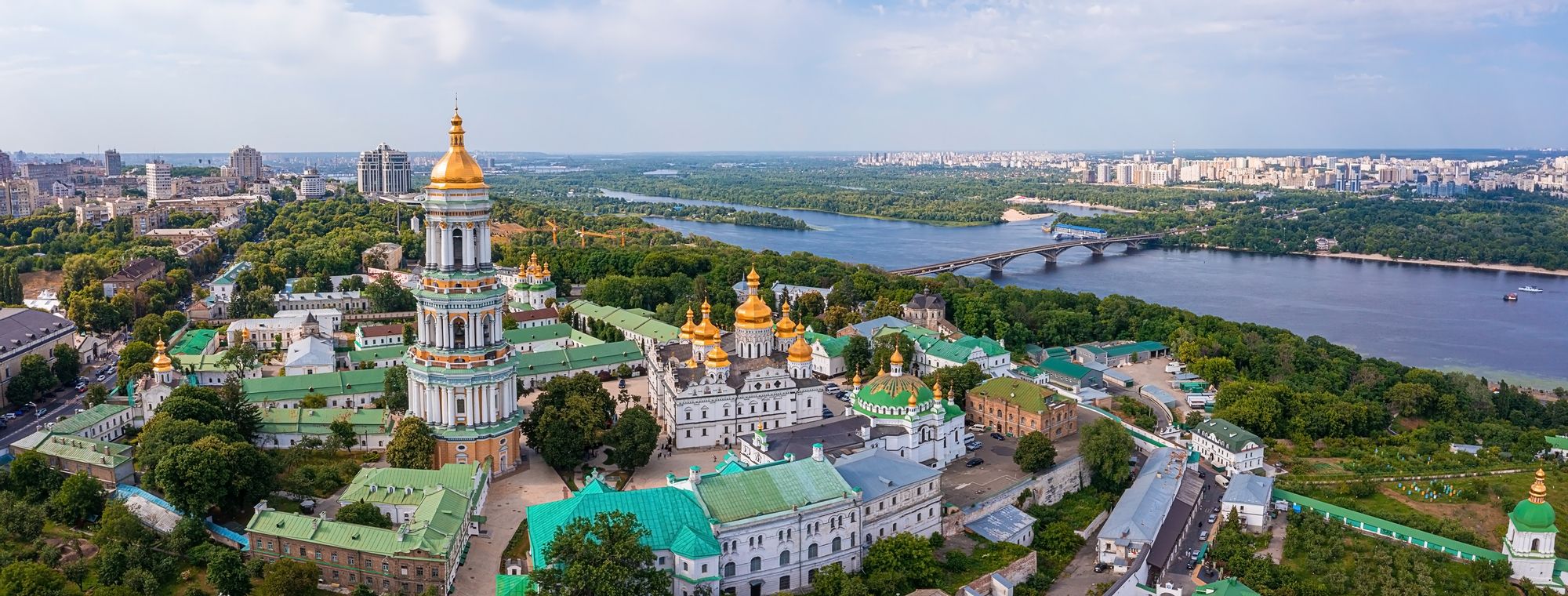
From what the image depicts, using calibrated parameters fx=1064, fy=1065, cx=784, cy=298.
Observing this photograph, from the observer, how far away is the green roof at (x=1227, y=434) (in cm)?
2303

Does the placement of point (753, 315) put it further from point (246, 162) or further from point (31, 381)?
point (246, 162)

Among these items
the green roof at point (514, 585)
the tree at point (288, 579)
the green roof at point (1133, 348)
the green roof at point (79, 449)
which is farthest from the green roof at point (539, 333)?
the green roof at point (1133, 348)

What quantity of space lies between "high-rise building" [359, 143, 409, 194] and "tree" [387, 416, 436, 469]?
71.6m

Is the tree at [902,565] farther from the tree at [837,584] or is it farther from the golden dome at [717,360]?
the golden dome at [717,360]

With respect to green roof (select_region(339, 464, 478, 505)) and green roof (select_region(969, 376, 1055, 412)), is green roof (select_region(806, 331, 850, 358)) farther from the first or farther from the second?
green roof (select_region(339, 464, 478, 505))

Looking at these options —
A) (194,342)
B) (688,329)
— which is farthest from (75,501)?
(688,329)

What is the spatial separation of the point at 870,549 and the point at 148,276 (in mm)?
33134

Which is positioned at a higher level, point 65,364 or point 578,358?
point 65,364

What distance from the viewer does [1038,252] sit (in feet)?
209

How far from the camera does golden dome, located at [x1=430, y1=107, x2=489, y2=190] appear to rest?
69.6 ft

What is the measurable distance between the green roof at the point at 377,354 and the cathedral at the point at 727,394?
8532 millimetres

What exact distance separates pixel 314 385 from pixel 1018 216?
78.2 metres

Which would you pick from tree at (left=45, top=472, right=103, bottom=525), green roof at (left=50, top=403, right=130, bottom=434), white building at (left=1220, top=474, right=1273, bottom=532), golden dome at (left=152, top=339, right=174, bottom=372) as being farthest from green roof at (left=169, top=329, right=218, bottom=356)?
white building at (left=1220, top=474, right=1273, bottom=532)

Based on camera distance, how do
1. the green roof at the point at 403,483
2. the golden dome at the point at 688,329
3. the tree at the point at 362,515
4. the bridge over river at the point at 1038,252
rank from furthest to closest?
the bridge over river at the point at 1038,252
the golden dome at the point at 688,329
the green roof at the point at 403,483
the tree at the point at 362,515
